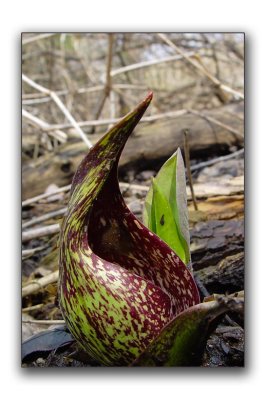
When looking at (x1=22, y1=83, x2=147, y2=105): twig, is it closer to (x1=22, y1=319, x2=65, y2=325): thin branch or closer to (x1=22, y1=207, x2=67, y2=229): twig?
(x1=22, y1=207, x2=67, y2=229): twig

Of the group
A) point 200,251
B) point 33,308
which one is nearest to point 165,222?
point 200,251

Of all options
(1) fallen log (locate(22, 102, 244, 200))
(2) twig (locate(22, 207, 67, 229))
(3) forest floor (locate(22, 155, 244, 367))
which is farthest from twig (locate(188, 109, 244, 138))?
(2) twig (locate(22, 207, 67, 229))

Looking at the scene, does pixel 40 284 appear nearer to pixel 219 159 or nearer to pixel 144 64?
pixel 219 159

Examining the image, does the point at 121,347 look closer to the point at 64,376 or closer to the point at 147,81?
the point at 64,376

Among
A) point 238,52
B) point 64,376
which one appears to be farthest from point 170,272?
point 238,52
